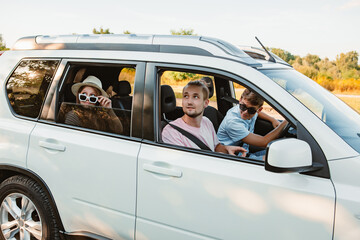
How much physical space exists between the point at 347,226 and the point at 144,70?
1.54 metres

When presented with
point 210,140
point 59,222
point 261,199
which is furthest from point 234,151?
point 59,222

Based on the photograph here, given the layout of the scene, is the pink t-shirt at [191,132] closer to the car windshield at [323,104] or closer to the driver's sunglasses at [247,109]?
the driver's sunglasses at [247,109]

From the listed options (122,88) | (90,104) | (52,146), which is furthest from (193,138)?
(122,88)

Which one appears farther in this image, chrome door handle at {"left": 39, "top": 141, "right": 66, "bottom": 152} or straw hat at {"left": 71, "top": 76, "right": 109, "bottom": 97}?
straw hat at {"left": 71, "top": 76, "right": 109, "bottom": 97}

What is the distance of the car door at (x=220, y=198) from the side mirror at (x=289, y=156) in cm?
12

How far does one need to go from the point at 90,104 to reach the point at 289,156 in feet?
5.55

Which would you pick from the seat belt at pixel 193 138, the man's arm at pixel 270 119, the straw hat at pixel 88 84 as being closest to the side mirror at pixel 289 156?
the seat belt at pixel 193 138

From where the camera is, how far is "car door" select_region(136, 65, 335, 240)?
1.72 m

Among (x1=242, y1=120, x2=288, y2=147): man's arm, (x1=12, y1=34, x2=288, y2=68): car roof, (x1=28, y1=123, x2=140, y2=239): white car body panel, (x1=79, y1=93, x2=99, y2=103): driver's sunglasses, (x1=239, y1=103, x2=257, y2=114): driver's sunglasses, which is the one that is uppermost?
(x1=12, y1=34, x2=288, y2=68): car roof

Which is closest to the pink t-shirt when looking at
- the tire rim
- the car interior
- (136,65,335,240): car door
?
the car interior

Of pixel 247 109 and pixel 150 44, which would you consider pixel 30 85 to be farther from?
pixel 247 109

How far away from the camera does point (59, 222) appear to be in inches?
104

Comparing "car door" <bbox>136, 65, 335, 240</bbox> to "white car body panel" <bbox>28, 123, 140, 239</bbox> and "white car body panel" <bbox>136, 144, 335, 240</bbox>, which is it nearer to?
"white car body panel" <bbox>136, 144, 335, 240</bbox>

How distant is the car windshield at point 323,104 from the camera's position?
76.3 inches
